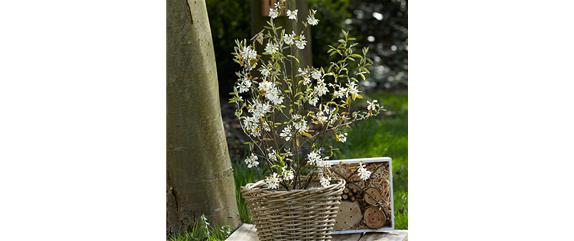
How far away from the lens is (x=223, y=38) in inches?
186

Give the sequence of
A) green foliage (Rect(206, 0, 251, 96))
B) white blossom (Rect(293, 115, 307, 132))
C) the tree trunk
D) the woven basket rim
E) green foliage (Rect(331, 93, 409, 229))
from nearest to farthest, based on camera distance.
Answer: the woven basket rim, white blossom (Rect(293, 115, 307, 132)), the tree trunk, green foliage (Rect(331, 93, 409, 229)), green foliage (Rect(206, 0, 251, 96))

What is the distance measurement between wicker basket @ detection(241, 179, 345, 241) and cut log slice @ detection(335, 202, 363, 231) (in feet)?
A: 1.18

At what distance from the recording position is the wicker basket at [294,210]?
6.17 feet

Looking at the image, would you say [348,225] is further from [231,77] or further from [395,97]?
[395,97]

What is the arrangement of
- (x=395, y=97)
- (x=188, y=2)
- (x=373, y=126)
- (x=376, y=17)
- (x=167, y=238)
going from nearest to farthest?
(x=188, y=2)
(x=167, y=238)
(x=373, y=126)
(x=395, y=97)
(x=376, y=17)

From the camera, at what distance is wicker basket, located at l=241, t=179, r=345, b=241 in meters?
1.88

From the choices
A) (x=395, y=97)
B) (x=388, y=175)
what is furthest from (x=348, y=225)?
(x=395, y=97)

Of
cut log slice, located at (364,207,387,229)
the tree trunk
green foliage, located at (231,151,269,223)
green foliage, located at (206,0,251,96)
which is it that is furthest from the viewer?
green foliage, located at (206,0,251,96)

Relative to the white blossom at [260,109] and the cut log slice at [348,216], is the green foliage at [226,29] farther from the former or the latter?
the white blossom at [260,109]

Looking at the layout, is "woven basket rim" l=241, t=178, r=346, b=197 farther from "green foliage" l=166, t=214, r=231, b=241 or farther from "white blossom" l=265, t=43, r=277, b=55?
"white blossom" l=265, t=43, r=277, b=55

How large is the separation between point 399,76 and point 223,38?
3176mm

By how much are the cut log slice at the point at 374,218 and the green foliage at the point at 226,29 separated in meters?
2.51

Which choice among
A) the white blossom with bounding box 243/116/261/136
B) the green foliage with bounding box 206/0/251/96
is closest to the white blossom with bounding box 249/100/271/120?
the white blossom with bounding box 243/116/261/136

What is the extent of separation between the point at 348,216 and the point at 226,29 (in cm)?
→ 292
